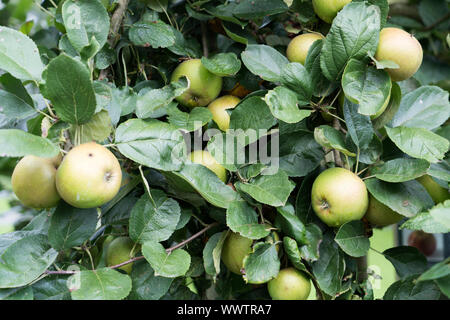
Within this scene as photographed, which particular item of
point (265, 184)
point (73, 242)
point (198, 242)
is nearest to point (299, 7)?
point (265, 184)

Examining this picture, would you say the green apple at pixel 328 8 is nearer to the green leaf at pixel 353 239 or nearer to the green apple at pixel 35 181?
the green leaf at pixel 353 239

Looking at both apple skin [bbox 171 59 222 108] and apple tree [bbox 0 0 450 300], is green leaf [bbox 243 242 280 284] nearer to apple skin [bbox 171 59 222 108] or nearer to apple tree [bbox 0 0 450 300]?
apple tree [bbox 0 0 450 300]

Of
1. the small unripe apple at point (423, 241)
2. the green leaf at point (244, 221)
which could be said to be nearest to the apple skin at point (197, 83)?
the green leaf at point (244, 221)

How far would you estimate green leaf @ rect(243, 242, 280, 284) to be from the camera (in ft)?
2.26

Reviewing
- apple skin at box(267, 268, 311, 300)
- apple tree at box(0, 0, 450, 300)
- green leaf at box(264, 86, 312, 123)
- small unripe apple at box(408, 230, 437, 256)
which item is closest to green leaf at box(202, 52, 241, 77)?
apple tree at box(0, 0, 450, 300)

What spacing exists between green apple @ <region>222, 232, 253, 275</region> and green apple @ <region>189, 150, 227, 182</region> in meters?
0.10

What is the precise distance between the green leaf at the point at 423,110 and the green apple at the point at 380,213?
143 millimetres

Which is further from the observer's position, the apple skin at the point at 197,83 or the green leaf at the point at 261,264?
the apple skin at the point at 197,83

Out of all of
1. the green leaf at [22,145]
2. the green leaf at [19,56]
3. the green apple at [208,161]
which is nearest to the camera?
the green leaf at [22,145]

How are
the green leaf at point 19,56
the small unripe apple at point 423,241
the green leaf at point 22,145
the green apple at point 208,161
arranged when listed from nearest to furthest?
the green leaf at point 22,145
the green leaf at point 19,56
the green apple at point 208,161
the small unripe apple at point 423,241

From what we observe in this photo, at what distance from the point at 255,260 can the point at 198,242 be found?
0.16 meters

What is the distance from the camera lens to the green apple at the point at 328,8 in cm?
77

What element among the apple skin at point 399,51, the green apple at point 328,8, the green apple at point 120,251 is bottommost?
the green apple at point 120,251

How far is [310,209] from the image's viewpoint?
0.77 metres
